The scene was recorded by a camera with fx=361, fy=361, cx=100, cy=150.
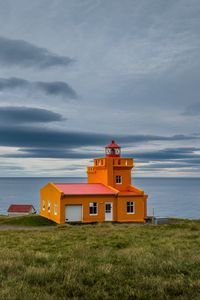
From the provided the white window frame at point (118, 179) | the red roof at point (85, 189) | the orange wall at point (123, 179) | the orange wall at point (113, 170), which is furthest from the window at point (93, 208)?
the white window frame at point (118, 179)

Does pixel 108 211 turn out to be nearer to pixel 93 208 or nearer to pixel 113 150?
pixel 93 208

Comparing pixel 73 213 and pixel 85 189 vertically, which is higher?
pixel 85 189

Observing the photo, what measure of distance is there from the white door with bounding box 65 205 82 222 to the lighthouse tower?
18.7ft

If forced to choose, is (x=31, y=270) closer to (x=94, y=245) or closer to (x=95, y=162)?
(x=94, y=245)

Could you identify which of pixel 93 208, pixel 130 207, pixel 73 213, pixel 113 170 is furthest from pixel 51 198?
pixel 130 207

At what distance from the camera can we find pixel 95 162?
1745 inches

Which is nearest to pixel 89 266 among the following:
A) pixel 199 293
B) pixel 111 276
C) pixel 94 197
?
Answer: pixel 111 276

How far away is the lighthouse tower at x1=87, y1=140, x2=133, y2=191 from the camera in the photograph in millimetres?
41375

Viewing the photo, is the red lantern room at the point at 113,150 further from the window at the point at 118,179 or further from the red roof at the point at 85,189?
the red roof at the point at 85,189

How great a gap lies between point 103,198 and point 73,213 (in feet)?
11.5

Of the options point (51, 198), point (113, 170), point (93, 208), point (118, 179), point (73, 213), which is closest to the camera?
point (73, 213)

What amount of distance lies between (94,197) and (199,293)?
3135 centimetres

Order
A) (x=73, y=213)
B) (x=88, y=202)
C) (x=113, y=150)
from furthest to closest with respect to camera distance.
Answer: (x=113, y=150) → (x=88, y=202) → (x=73, y=213)

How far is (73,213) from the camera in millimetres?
37156
